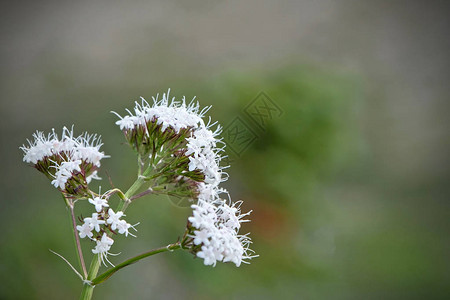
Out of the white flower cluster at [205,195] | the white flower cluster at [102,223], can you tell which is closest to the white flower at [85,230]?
the white flower cluster at [102,223]

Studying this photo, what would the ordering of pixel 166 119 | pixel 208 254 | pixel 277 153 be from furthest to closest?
1. pixel 277 153
2. pixel 166 119
3. pixel 208 254

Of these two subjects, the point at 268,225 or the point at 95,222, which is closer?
the point at 95,222

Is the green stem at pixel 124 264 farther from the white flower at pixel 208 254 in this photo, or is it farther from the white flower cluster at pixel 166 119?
the white flower cluster at pixel 166 119

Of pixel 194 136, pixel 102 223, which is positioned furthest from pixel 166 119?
pixel 102 223

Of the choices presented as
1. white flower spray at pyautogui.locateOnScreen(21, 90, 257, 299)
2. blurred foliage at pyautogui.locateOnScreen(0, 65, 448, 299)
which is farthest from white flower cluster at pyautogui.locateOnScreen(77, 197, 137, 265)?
blurred foliage at pyautogui.locateOnScreen(0, 65, 448, 299)

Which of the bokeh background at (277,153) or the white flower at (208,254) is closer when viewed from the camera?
the white flower at (208,254)

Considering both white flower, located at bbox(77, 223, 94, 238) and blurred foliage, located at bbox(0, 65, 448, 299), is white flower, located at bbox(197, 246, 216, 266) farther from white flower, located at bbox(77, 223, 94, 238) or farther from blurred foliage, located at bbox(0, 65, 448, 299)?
blurred foliage, located at bbox(0, 65, 448, 299)

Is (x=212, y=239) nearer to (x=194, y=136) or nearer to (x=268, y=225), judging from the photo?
(x=194, y=136)

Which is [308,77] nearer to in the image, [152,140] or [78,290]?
[78,290]

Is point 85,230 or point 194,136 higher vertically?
point 194,136
